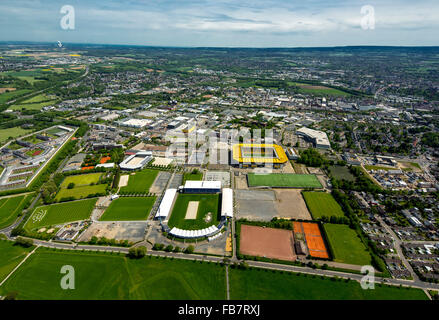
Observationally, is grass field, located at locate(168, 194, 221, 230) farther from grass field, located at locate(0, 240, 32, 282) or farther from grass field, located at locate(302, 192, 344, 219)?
grass field, located at locate(0, 240, 32, 282)

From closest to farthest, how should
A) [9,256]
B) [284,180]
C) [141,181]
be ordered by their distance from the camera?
[9,256] < [284,180] < [141,181]

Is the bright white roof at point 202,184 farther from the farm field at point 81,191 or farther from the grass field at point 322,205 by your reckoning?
the grass field at point 322,205

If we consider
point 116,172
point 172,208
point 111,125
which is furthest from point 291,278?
point 111,125

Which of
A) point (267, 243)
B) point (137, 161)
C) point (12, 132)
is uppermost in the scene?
point (12, 132)

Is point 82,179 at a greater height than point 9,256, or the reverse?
point 82,179

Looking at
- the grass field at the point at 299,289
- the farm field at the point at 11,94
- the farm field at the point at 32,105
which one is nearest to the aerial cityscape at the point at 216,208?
the grass field at the point at 299,289

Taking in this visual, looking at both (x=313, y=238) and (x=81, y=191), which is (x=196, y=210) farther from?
(x=81, y=191)

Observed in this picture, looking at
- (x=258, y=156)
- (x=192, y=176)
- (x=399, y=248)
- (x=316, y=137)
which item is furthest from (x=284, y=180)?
(x=316, y=137)

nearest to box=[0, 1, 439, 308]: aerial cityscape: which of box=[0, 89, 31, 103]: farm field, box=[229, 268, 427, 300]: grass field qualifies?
box=[229, 268, 427, 300]: grass field
